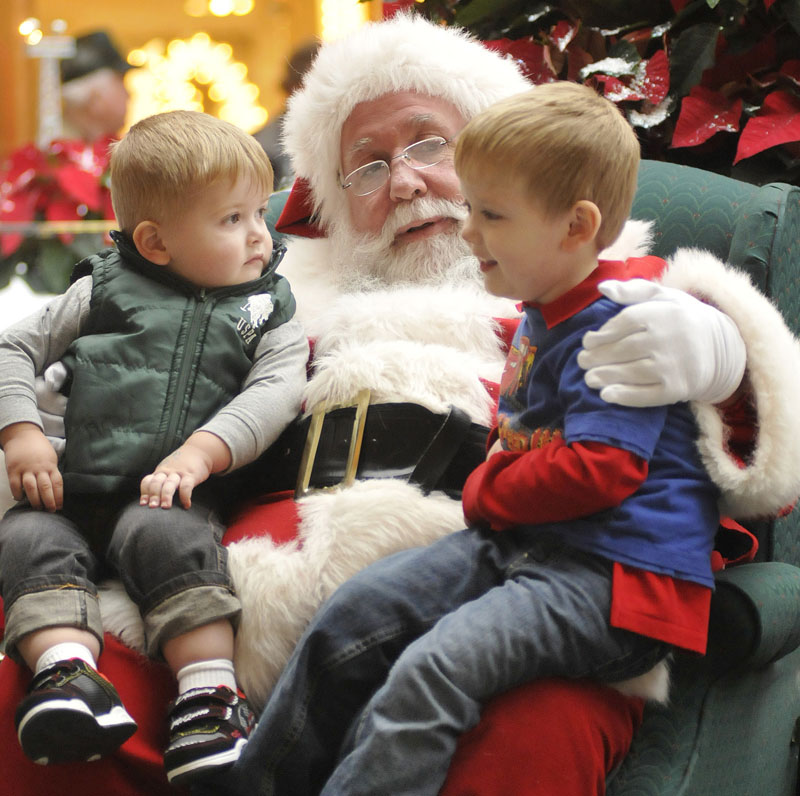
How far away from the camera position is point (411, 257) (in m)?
2.08

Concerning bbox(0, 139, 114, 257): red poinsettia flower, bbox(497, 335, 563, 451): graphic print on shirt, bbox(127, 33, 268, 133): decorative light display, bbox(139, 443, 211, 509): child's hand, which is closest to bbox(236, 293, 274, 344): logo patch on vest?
bbox(139, 443, 211, 509): child's hand

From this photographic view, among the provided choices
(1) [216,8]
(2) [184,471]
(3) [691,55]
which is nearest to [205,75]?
(1) [216,8]

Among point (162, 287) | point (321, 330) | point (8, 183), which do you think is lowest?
point (8, 183)

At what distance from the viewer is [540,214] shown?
1.32m

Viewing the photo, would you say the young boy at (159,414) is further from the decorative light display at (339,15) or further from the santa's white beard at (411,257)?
the decorative light display at (339,15)

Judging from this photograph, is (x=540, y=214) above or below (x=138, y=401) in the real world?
above

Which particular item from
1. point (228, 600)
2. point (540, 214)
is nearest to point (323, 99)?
point (540, 214)

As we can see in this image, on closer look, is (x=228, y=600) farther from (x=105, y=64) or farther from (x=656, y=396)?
(x=105, y=64)

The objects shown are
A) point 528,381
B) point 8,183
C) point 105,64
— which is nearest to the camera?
point 528,381

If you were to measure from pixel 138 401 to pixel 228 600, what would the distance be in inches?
14.7

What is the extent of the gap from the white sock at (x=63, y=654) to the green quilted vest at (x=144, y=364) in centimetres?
28

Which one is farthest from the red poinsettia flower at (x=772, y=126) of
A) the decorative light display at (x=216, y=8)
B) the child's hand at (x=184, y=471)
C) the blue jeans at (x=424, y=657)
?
the decorative light display at (x=216, y=8)

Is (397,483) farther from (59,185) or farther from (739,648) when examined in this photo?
(59,185)

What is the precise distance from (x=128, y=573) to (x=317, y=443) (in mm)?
386
